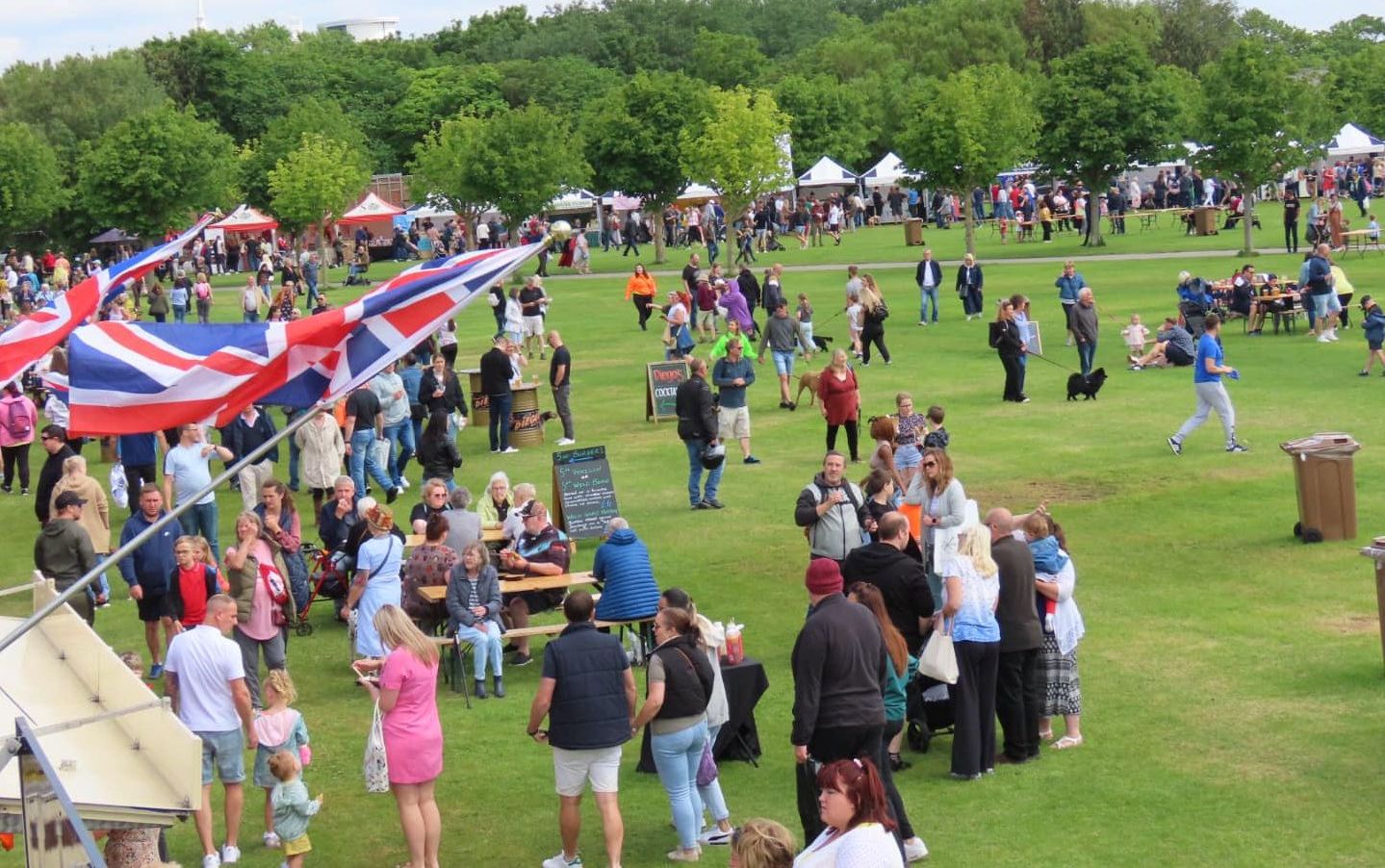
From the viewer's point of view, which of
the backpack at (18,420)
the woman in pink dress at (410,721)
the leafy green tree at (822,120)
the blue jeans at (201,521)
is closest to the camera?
the woman in pink dress at (410,721)

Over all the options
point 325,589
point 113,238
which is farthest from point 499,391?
point 113,238

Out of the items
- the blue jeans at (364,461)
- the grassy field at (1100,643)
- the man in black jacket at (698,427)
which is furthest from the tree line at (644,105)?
the blue jeans at (364,461)

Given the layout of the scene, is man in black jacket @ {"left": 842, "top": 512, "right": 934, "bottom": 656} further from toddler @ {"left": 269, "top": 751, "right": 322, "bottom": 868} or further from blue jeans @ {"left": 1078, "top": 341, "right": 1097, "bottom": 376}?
blue jeans @ {"left": 1078, "top": 341, "right": 1097, "bottom": 376}

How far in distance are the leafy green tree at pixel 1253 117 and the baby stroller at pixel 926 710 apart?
37465 mm

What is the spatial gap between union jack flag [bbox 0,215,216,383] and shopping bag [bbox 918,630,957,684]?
601 centimetres

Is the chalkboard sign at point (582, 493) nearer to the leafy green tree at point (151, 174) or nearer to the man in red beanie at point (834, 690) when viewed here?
the man in red beanie at point (834, 690)

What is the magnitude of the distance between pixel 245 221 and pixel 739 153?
26593 mm

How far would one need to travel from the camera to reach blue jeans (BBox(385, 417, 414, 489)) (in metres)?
23.6

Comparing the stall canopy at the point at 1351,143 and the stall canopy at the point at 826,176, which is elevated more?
the stall canopy at the point at 826,176

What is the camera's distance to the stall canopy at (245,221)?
69.8 metres

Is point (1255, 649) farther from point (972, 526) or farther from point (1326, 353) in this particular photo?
point (1326, 353)

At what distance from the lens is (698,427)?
21.4 m

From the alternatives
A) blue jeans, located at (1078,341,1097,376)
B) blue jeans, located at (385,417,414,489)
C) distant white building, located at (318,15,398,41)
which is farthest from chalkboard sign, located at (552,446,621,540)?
distant white building, located at (318,15,398,41)

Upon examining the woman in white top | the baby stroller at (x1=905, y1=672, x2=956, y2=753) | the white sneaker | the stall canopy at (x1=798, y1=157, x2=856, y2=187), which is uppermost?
the stall canopy at (x1=798, y1=157, x2=856, y2=187)
